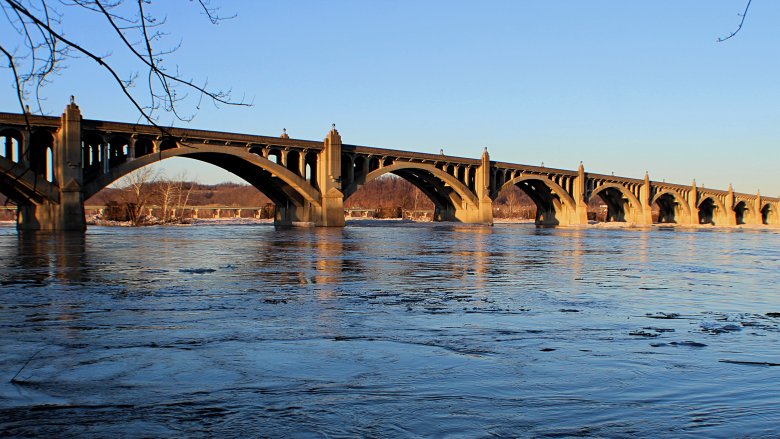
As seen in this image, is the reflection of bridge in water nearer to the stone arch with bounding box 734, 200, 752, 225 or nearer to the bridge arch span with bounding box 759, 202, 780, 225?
the stone arch with bounding box 734, 200, 752, 225

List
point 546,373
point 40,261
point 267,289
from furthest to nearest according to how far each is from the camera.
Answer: point 40,261, point 267,289, point 546,373

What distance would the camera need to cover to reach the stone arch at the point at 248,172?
5766cm

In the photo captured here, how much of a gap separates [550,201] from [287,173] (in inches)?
2381

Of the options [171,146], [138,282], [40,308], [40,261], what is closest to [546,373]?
[40,308]

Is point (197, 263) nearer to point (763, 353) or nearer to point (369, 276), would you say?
point (369, 276)

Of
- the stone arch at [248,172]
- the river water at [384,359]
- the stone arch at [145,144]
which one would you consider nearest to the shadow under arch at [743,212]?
the stone arch at [248,172]

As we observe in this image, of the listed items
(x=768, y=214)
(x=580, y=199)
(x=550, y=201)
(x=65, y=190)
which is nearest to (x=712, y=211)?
(x=768, y=214)

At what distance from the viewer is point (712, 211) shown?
171250 millimetres

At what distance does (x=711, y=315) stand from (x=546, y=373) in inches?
250

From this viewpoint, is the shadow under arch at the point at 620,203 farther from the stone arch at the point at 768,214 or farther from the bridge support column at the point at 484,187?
the stone arch at the point at 768,214

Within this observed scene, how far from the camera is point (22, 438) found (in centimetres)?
547

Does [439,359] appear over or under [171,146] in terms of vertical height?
under

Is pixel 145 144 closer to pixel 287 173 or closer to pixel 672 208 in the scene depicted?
pixel 287 173

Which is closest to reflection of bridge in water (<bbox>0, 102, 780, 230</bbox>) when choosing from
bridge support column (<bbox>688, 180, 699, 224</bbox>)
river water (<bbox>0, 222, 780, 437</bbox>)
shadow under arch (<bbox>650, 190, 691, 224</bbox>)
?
river water (<bbox>0, 222, 780, 437</bbox>)
